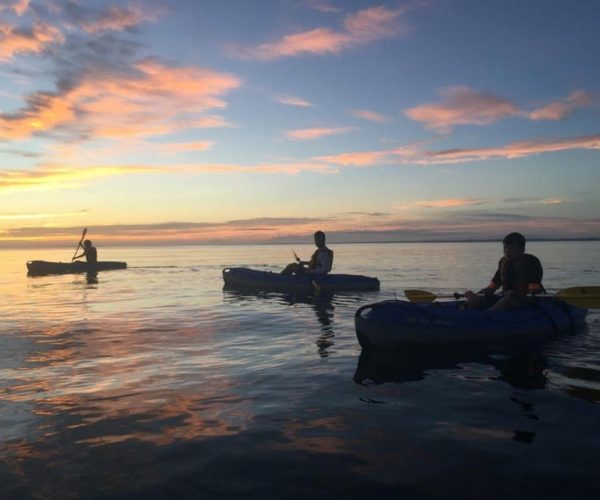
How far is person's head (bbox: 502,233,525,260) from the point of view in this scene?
441 inches

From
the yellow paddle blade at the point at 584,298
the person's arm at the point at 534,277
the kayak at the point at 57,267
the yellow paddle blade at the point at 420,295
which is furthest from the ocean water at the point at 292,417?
the kayak at the point at 57,267

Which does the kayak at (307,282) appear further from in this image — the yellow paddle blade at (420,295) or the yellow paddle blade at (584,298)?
the yellow paddle blade at (584,298)

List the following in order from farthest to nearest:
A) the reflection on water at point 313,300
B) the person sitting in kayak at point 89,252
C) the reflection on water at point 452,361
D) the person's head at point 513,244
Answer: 1. the person sitting in kayak at point 89,252
2. the reflection on water at point 313,300
3. the person's head at point 513,244
4. the reflection on water at point 452,361

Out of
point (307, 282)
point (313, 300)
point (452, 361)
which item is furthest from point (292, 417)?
point (307, 282)

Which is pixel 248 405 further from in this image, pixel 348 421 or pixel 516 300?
pixel 516 300

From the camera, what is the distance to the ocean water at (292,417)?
4.77 meters

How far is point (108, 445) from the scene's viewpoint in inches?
222

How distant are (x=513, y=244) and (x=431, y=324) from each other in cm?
280

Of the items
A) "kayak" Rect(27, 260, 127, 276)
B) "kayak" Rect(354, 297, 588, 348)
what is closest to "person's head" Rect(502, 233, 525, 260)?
"kayak" Rect(354, 297, 588, 348)

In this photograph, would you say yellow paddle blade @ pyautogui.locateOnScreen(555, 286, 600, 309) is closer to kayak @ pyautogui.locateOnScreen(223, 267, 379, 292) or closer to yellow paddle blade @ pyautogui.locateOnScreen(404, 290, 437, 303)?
yellow paddle blade @ pyautogui.locateOnScreen(404, 290, 437, 303)

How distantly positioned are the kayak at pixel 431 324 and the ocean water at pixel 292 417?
11.7 inches

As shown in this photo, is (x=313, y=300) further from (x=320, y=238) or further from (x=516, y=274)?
(x=516, y=274)

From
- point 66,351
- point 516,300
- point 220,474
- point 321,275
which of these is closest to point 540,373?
point 516,300

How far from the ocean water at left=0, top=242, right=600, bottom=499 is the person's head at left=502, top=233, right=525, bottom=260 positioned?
2066 millimetres
